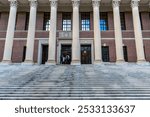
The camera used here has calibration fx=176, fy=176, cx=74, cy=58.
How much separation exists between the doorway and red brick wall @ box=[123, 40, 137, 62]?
7.66 metres

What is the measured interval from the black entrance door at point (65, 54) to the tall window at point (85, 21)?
3502 millimetres

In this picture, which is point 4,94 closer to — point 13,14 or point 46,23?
point 13,14

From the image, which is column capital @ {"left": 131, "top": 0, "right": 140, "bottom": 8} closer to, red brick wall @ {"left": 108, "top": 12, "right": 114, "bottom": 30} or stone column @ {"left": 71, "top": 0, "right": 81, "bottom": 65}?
red brick wall @ {"left": 108, "top": 12, "right": 114, "bottom": 30}

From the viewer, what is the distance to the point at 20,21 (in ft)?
82.0

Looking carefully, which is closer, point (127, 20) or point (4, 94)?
point (4, 94)

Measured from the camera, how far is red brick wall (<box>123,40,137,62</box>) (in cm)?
2331

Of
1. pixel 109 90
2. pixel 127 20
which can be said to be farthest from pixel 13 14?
pixel 109 90

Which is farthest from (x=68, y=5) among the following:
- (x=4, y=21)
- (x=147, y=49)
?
(x=147, y=49)

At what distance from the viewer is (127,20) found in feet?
81.1

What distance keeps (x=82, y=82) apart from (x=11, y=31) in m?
14.3

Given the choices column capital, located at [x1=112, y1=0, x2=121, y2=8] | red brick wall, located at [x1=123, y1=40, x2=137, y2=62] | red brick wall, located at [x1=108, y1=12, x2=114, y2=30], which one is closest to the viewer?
column capital, located at [x1=112, y1=0, x2=121, y2=8]

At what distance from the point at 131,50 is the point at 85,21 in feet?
25.0

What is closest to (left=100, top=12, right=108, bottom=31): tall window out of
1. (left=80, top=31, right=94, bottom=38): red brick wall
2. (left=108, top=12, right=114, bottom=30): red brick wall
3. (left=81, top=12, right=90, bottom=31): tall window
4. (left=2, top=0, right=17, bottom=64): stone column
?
(left=108, top=12, right=114, bottom=30): red brick wall

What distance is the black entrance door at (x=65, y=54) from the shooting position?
23.5 meters
